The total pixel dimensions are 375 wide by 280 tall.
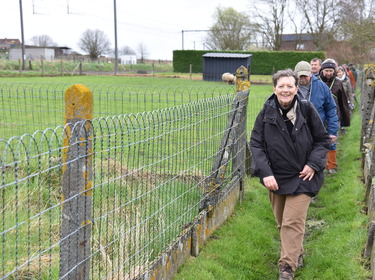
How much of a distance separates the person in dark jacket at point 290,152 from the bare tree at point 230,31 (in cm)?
5297

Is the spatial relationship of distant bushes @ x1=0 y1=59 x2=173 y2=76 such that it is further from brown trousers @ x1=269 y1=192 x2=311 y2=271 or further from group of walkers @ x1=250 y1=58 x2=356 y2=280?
brown trousers @ x1=269 y1=192 x2=311 y2=271

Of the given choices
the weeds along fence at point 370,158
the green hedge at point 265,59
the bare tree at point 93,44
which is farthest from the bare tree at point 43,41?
the weeds along fence at point 370,158

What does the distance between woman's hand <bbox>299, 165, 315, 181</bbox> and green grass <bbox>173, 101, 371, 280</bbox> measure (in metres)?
1.01

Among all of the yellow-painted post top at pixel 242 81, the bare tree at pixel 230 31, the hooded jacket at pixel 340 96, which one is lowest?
the hooded jacket at pixel 340 96

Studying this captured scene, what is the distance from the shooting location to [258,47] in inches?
2242

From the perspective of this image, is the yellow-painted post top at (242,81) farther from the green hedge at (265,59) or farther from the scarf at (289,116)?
the green hedge at (265,59)

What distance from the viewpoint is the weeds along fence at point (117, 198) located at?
2502 mm

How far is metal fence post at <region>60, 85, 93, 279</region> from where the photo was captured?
2.48 meters

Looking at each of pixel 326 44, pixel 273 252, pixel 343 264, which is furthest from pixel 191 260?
pixel 326 44

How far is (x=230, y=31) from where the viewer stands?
205 feet

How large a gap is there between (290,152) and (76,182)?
7.19ft

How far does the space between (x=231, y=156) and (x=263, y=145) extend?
1.77m

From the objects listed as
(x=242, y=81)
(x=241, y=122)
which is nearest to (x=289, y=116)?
(x=241, y=122)

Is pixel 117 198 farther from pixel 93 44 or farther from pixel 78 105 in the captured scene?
pixel 93 44
